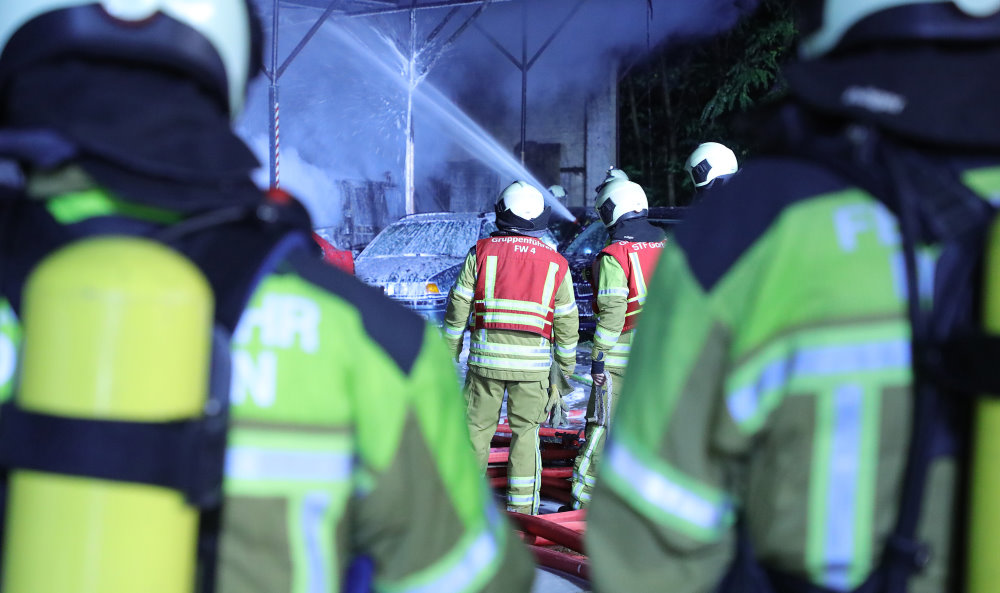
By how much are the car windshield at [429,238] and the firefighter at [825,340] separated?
1012 cm

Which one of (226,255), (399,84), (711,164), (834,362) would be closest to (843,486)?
(834,362)

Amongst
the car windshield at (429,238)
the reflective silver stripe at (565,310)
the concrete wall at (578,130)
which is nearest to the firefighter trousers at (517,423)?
the reflective silver stripe at (565,310)

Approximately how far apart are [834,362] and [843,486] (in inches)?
6.3

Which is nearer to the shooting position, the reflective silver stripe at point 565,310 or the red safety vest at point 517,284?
the red safety vest at point 517,284

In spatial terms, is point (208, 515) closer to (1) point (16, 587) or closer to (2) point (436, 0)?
(1) point (16, 587)

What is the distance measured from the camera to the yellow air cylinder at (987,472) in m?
1.05

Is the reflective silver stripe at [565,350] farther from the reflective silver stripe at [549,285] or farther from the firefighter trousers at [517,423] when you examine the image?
the reflective silver stripe at [549,285]

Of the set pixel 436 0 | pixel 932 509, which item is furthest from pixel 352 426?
pixel 436 0

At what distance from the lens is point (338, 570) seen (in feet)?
3.90

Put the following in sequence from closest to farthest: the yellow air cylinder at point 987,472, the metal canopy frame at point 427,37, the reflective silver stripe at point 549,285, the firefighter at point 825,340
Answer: the yellow air cylinder at point 987,472
the firefighter at point 825,340
the reflective silver stripe at point 549,285
the metal canopy frame at point 427,37

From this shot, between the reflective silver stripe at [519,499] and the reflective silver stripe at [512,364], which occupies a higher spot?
the reflective silver stripe at [512,364]

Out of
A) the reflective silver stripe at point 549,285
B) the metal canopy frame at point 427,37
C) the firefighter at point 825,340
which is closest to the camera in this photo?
the firefighter at point 825,340

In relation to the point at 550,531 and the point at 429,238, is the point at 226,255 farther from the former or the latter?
the point at 429,238

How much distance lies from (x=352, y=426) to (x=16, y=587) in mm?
411
